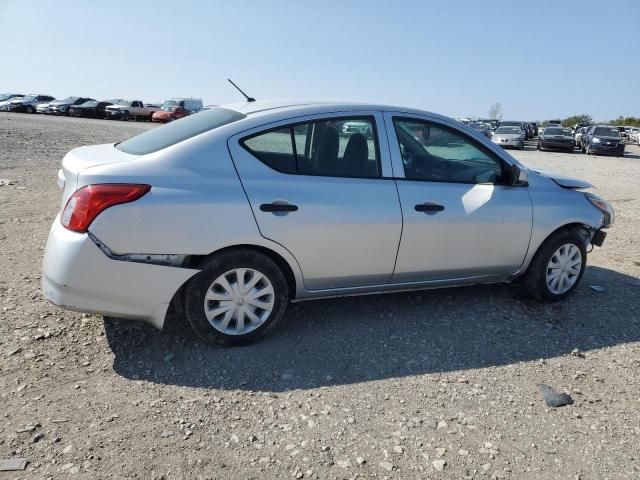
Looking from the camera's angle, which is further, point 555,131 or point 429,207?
point 555,131

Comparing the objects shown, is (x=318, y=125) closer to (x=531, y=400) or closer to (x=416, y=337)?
(x=416, y=337)

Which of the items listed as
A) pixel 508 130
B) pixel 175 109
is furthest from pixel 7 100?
pixel 508 130

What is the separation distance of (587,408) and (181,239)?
2.69 meters

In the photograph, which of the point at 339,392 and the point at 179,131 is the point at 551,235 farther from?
the point at 179,131

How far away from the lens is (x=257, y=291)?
3.58 metres

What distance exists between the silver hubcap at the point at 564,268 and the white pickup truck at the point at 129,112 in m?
42.1

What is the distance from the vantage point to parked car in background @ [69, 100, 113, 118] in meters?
43.5

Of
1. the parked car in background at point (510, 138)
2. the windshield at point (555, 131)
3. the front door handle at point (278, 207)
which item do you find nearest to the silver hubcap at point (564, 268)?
the front door handle at point (278, 207)

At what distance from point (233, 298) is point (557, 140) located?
96.9 ft

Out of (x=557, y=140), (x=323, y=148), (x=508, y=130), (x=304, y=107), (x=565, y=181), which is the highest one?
(x=304, y=107)

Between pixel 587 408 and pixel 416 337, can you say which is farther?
pixel 416 337

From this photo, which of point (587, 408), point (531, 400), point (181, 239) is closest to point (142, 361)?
point (181, 239)

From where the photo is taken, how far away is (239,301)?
3.56 meters

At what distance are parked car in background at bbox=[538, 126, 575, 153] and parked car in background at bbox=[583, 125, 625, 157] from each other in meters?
0.94
